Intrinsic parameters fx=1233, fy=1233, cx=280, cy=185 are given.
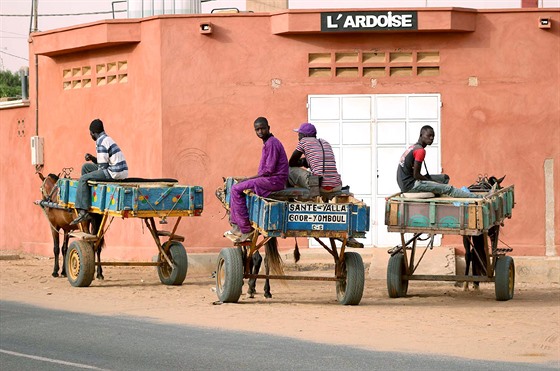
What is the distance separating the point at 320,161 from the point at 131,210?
321 centimetres

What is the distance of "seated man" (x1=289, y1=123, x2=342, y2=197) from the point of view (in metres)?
16.4

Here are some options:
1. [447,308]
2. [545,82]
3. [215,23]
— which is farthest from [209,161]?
[447,308]

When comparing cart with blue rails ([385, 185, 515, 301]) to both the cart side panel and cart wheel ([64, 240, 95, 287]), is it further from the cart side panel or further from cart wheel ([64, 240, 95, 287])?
cart wheel ([64, 240, 95, 287])

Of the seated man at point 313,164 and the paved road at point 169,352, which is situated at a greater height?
the seated man at point 313,164

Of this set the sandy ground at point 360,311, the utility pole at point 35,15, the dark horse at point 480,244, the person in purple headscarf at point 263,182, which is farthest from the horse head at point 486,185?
the utility pole at point 35,15

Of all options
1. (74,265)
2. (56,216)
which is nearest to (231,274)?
(74,265)

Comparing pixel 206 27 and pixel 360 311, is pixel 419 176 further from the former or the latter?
pixel 206 27

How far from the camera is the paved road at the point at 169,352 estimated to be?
1127 cm

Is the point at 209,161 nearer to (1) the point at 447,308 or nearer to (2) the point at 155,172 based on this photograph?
(2) the point at 155,172

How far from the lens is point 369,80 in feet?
74.2

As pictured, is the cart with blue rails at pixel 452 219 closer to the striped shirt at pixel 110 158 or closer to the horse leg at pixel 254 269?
the horse leg at pixel 254 269

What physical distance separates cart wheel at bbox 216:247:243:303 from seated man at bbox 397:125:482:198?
8.35 feet

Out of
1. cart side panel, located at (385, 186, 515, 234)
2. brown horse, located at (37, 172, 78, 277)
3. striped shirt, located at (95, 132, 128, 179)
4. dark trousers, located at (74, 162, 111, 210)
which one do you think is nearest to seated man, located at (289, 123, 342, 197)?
cart side panel, located at (385, 186, 515, 234)

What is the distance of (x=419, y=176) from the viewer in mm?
16625
